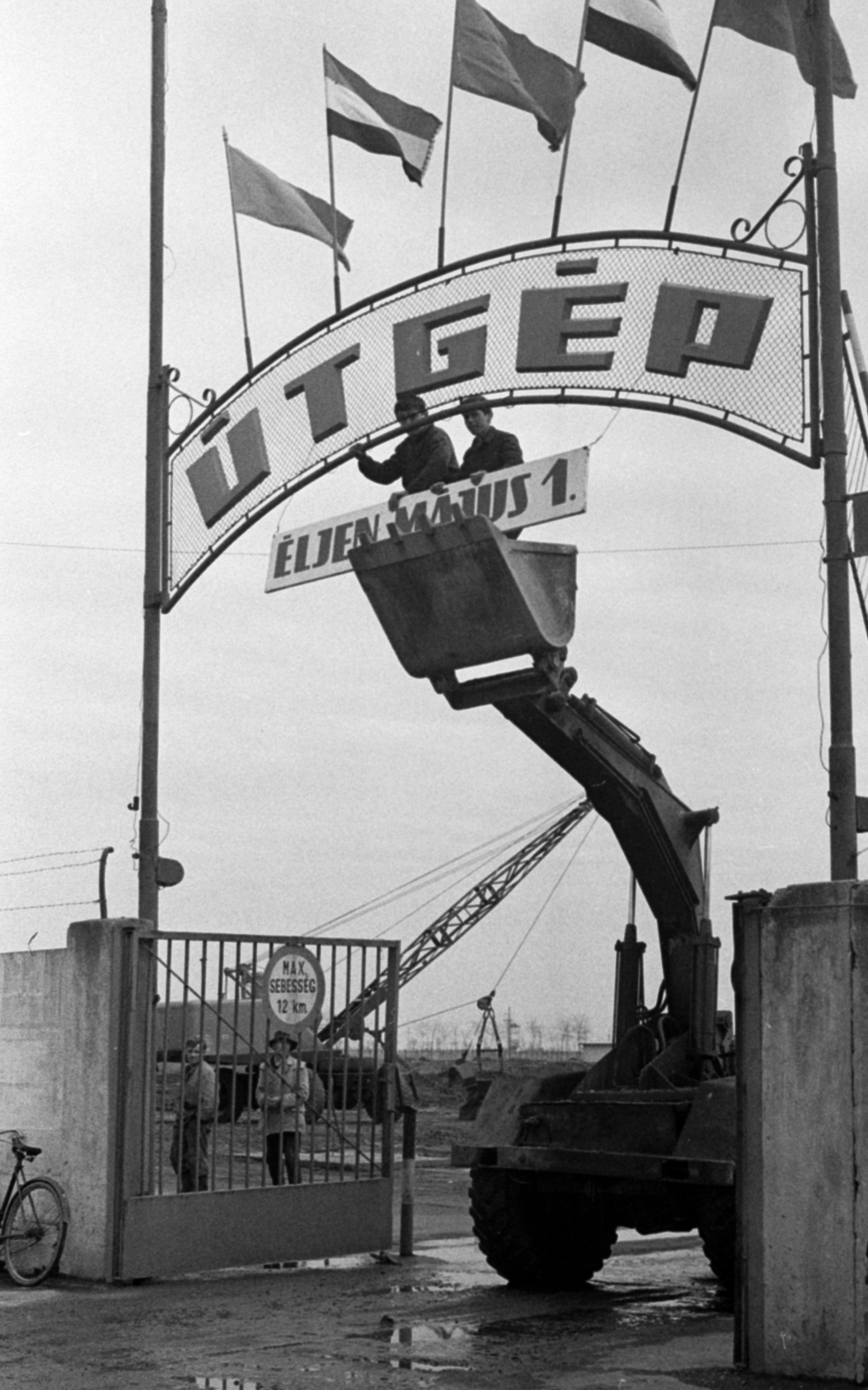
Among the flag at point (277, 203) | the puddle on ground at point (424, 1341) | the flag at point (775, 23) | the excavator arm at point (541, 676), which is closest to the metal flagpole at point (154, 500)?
the flag at point (277, 203)

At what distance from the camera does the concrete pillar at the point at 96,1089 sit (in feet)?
44.1

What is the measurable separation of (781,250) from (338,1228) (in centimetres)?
828

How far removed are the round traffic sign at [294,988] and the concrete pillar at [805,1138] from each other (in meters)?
5.26

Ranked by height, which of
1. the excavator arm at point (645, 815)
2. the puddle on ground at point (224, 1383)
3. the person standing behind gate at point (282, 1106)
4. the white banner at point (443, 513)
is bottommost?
the puddle on ground at point (224, 1383)

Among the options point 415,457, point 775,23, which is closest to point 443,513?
point 415,457

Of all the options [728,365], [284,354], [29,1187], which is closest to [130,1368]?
[29,1187]

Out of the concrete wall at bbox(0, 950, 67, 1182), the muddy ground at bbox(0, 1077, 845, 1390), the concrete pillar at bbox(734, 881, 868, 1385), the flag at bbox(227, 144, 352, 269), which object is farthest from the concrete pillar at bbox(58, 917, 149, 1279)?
the flag at bbox(227, 144, 352, 269)

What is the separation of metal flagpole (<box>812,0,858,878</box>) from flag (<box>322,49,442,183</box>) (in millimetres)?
4311

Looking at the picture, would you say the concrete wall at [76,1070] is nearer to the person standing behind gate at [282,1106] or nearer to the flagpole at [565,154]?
the person standing behind gate at [282,1106]

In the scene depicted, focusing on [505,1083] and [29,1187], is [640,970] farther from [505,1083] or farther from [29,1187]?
[29,1187]

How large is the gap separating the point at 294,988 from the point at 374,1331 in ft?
11.9

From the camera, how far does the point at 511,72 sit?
14570 mm

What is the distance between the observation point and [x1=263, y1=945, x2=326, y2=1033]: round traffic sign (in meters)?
14.4

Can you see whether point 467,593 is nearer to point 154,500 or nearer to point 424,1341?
point 424,1341
